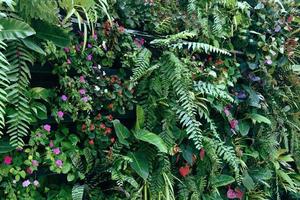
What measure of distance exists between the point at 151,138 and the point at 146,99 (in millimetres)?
261

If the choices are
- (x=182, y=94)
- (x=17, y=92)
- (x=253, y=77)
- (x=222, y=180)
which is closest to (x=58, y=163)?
(x=17, y=92)

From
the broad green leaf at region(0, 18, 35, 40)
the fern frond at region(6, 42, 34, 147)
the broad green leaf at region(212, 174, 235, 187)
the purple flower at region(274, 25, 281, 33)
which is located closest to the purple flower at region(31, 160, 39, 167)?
the fern frond at region(6, 42, 34, 147)

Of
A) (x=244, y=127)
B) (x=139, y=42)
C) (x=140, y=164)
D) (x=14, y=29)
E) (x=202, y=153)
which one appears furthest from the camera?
(x=244, y=127)

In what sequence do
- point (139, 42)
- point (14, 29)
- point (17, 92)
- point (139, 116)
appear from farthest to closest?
1. point (139, 42)
2. point (139, 116)
3. point (17, 92)
4. point (14, 29)

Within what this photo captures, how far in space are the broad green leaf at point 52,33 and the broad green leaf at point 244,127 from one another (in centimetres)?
149

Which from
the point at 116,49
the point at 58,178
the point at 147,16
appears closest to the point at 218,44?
the point at 147,16

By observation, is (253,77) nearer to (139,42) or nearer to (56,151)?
(139,42)

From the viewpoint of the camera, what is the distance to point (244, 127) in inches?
110

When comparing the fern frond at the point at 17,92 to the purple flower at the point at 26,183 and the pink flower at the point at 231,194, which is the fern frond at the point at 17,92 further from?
the pink flower at the point at 231,194

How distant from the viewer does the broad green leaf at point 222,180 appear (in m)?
2.56

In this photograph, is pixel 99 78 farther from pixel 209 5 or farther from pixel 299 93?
pixel 299 93

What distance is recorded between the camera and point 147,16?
7.73 ft

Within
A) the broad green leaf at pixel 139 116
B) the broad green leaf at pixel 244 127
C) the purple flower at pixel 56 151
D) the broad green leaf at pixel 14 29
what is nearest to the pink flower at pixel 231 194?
the broad green leaf at pixel 244 127

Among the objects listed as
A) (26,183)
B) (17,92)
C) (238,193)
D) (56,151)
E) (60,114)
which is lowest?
(238,193)
